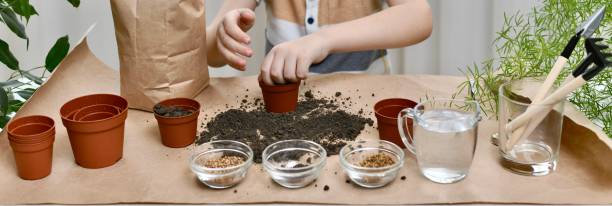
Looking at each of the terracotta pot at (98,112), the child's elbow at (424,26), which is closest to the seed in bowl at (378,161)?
the terracotta pot at (98,112)

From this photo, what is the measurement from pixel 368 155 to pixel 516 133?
207 millimetres

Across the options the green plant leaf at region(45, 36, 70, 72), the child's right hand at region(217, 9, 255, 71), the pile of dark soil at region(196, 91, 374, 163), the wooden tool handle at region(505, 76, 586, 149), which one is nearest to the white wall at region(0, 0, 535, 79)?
the green plant leaf at region(45, 36, 70, 72)

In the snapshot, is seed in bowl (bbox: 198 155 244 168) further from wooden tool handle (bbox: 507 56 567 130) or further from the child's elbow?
the child's elbow

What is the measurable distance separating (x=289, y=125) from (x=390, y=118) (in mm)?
184

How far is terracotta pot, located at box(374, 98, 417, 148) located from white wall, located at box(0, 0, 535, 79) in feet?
3.45

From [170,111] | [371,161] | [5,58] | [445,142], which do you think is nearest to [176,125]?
[170,111]

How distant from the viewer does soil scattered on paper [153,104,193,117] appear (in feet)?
3.37

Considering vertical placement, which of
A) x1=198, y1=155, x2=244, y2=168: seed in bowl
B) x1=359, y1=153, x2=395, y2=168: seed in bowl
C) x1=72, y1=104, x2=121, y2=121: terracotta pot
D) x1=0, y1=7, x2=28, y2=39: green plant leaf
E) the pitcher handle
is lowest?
x1=359, y1=153, x2=395, y2=168: seed in bowl

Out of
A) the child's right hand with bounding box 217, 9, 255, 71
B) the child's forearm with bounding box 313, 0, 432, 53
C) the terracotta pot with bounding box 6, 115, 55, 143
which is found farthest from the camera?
the child's forearm with bounding box 313, 0, 432, 53

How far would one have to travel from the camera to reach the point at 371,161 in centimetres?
92

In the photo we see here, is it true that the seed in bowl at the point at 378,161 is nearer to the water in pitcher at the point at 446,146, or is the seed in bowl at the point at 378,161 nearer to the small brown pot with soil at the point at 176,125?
the water in pitcher at the point at 446,146

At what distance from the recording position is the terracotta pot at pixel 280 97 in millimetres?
1121

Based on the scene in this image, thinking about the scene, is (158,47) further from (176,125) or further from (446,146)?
(446,146)

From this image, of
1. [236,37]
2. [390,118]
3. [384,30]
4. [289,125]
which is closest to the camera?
[390,118]
